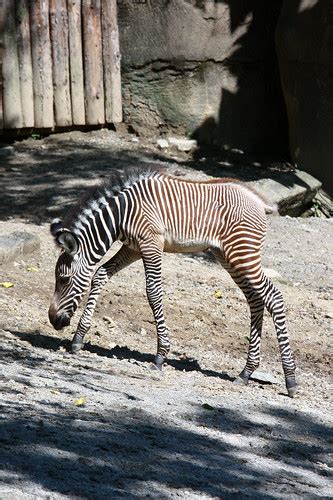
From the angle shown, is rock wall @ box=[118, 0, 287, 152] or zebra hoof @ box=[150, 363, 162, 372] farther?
rock wall @ box=[118, 0, 287, 152]

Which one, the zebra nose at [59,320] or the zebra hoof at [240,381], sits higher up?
the zebra nose at [59,320]

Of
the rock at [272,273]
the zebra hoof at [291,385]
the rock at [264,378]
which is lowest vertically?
the rock at [272,273]

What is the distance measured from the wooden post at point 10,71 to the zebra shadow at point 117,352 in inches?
280

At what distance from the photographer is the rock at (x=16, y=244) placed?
10.9 m

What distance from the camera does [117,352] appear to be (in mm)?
9039

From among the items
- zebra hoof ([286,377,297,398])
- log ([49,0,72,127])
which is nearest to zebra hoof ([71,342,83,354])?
zebra hoof ([286,377,297,398])

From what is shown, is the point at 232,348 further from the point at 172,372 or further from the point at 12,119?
the point at 12,119

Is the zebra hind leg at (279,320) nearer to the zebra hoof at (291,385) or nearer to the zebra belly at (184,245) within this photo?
the zebra hoof at (291,385)

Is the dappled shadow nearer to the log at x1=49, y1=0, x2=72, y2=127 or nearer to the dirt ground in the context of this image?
the dirt ground

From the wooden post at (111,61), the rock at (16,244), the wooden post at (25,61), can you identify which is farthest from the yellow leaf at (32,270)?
the wooden post at (111,61)

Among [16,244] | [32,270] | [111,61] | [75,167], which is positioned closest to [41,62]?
[111,61]

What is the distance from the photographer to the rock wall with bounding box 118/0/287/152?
1648 centimetres

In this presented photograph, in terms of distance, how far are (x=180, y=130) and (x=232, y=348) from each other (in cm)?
761

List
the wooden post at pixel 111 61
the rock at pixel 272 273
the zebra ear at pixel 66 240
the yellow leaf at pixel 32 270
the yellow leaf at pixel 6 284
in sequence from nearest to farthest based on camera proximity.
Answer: the zebra ear at pixel 66 240
the yellow leaf at pixel 6 284
the yellow leaf at pixel 32 270
the rock at pixel 272 273
the wooden post at pixel 111 61
